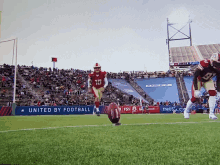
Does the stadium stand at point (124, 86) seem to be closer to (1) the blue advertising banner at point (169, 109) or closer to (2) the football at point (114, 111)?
(1) the blue advertising banner at point (169, 109)

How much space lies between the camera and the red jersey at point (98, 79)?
9.86 meters

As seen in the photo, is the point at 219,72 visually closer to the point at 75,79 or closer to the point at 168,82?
the point at 75,79

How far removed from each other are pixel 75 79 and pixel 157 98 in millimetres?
13658

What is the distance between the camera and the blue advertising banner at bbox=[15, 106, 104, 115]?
20.5m

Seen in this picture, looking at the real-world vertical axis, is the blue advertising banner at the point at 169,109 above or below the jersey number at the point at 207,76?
below

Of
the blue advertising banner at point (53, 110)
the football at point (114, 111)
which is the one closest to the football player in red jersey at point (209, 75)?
the football at point (114, 111)

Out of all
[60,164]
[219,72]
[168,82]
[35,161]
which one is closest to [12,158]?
[35,161]

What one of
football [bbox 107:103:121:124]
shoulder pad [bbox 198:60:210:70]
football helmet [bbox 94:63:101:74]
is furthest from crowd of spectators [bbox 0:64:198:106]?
shoulder pad [bbox 198:60:210:70]

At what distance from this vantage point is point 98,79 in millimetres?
9930

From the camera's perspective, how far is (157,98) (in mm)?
32406

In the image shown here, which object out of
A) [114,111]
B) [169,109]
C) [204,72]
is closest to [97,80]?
[114,111]

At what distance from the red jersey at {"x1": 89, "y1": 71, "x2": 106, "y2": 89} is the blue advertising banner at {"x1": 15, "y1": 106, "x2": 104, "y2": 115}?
13.2 meters

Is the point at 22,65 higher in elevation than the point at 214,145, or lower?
higher

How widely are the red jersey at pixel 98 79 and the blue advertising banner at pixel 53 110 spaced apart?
43.4ft
